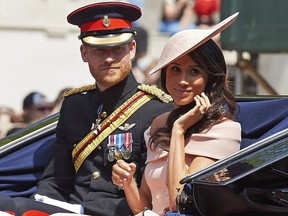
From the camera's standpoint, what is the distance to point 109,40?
5.17 metres

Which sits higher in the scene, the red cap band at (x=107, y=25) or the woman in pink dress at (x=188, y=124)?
the red cap band at (x=107, y=25)

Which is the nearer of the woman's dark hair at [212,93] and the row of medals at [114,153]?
the woman's dark hair at [212,93]

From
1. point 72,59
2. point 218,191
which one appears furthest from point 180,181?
point 72,59

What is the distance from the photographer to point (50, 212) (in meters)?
4.82

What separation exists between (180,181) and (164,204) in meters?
0.60

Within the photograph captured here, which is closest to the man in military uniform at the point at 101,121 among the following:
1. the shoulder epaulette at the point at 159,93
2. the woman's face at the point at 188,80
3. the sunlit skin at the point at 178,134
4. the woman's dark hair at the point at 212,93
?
the shoulder epaulette at the point at 159,93

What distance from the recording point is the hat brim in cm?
516

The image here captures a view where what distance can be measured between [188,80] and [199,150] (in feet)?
0.99

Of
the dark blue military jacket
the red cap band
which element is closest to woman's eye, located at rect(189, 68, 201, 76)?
the dark blue military jacket

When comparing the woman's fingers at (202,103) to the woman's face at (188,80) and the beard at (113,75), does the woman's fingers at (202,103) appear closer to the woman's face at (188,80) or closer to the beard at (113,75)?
the woman's face at (188,80)

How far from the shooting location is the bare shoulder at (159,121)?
4.81 meters

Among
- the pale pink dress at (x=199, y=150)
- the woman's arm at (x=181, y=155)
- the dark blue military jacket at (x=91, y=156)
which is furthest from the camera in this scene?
the dark blue military jacket at (x=91, y=156)

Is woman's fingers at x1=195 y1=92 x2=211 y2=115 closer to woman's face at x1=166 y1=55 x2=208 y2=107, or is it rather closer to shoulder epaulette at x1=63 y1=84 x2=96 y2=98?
woman's face at x1=166 y1=55 x2=208 y2=107

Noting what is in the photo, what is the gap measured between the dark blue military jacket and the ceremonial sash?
0.02 metres
